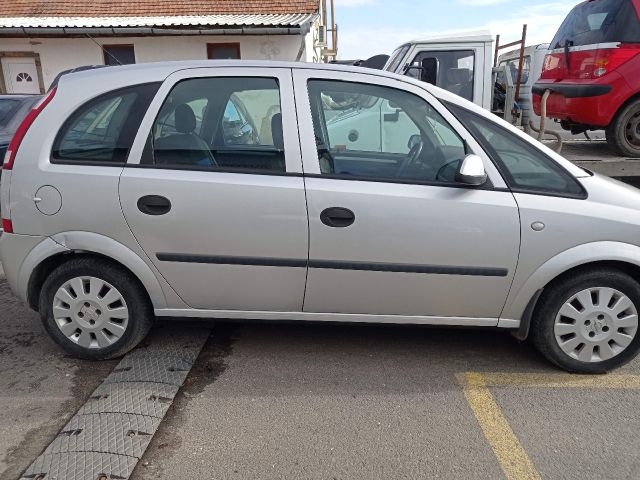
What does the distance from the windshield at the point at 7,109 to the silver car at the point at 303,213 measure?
385 cm

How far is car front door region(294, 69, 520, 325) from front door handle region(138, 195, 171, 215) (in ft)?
2.57

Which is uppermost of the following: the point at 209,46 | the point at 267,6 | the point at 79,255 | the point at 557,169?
the point at 267,6

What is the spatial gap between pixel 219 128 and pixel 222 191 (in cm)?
42

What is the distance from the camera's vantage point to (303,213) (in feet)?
8.75

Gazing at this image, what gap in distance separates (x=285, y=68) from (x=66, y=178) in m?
1.37

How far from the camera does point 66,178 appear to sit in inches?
108

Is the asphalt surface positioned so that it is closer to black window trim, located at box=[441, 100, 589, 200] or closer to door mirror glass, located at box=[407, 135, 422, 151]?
black window trim, located at box=[441, 100, 589, 200]

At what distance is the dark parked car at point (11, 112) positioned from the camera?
573 cm

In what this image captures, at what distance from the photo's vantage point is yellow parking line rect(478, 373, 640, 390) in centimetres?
283

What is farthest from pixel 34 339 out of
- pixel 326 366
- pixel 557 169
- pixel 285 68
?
pixel 557 169

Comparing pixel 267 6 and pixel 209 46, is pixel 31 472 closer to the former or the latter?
pixel 209 46

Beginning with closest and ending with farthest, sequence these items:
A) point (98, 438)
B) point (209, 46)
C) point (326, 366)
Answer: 1. point (98, 438)
2. point (326, 366)
3. point (209, 46)

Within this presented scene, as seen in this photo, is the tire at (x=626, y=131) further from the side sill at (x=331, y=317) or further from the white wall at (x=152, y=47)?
the white wall at (x=152, y=47)

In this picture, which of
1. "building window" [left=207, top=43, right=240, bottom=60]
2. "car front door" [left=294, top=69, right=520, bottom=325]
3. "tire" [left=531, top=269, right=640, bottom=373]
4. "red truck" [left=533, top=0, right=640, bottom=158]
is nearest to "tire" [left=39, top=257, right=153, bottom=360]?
"car front door" [left=294, top=69, right=520, bottom=325]
